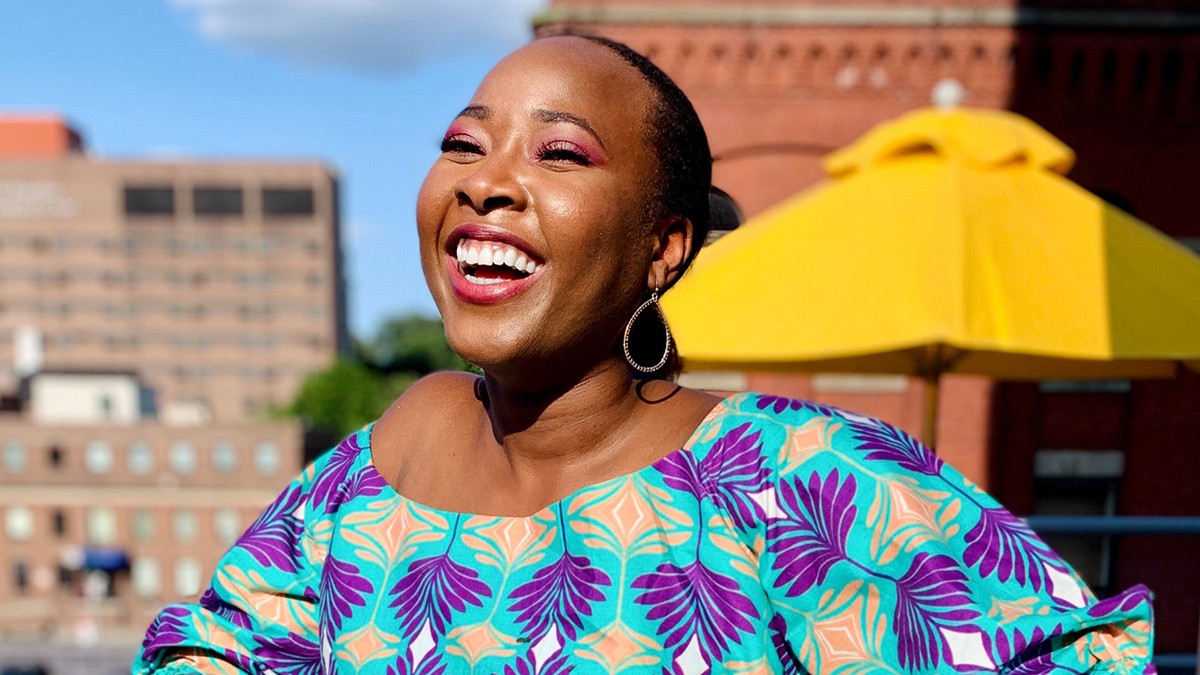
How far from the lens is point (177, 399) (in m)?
66.9

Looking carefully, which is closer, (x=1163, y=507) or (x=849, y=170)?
(x=849, y=170)

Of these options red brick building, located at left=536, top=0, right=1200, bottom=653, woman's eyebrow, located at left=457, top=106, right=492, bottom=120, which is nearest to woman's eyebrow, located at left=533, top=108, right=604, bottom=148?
woman's eyebrow, located at left=457, top=106, right=492, bottom=120

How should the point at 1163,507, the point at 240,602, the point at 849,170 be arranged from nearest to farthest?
the point at 240,602, the point at 849,170, the point at 1163,507

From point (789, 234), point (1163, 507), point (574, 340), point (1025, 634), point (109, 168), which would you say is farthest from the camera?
point (109, 168)

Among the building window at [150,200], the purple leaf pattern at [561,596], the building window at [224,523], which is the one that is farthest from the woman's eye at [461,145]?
the building window at [150,200]

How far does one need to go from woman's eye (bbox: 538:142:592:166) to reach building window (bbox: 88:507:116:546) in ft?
153

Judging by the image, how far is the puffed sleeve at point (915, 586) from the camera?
117 cm

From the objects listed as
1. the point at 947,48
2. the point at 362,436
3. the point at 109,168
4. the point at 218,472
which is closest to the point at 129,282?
the point at 109,168

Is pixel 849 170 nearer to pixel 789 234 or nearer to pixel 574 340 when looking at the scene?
pixel 789 234

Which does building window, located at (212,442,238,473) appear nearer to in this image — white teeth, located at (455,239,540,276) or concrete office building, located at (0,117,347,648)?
concrete office building, located at (0,117,347,648)

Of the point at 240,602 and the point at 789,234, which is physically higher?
the point at 789,234

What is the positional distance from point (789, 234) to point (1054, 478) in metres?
7.11

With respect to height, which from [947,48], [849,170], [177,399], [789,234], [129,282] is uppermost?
[947,48]

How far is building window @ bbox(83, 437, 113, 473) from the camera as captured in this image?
4081cm
